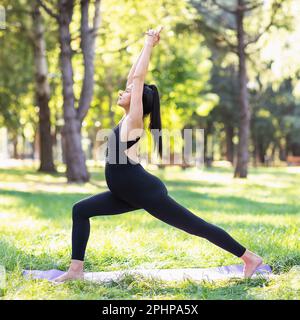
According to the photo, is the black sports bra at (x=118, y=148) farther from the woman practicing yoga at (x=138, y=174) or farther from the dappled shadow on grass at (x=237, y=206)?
the dappled shadow on grass at (x=237, y=206)

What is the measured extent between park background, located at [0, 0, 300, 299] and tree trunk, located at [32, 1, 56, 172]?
1.9 inches

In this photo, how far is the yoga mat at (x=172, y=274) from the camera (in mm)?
6117

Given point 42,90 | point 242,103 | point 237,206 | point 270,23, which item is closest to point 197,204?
point 237,206

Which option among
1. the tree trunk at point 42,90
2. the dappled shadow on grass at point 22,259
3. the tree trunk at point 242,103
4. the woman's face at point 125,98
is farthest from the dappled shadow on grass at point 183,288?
the tree trunk at point 42,90

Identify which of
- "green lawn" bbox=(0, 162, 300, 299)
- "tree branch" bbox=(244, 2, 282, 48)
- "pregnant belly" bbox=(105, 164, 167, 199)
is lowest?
"green lawn" bbox=(0, 162, 300, 299)

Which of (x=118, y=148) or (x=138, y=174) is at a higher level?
(x=118, y=148)

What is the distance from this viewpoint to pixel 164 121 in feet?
125

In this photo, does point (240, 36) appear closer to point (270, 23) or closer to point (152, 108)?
point (270, 23)

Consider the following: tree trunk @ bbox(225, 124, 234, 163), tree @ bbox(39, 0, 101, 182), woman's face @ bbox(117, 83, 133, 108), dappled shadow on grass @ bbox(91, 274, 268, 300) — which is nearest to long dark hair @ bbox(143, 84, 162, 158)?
woman's face @ bbox(117, 83, 133, 108)

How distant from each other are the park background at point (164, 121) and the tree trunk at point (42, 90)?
1.9 inches

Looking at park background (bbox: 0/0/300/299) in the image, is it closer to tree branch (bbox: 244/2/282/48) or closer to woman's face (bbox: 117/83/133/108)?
tree branch (bbox: 244/2/282/48)

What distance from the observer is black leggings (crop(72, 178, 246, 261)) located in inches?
223

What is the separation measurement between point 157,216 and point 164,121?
107 ft

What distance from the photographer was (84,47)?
20188mm
